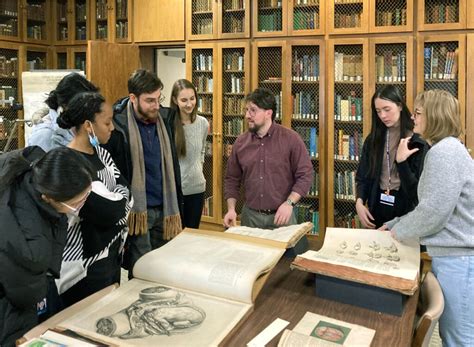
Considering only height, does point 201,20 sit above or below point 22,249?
above

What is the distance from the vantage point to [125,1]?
5.31m

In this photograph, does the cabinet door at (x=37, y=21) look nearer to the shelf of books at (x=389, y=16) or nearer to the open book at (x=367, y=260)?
the shelf of books at (x=389, y=16)

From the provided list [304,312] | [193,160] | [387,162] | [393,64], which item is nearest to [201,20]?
[393,64]

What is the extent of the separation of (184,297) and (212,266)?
0.41 feet

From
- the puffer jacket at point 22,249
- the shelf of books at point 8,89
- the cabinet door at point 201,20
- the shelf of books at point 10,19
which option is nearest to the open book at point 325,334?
the puffer jacket at point 22,249

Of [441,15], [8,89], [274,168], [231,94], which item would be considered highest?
[441,15]

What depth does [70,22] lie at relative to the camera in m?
5.77

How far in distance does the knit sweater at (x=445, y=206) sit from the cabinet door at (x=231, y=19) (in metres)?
3.28

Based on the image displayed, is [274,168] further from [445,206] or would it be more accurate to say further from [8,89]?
[8,89]

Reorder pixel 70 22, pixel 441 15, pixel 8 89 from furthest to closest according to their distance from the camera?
pixel 70 22
pixel 8 89
pixel 441 15

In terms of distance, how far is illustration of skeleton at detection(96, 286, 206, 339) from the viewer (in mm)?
1139

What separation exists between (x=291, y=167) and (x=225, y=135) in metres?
2.29

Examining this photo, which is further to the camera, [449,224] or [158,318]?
[449,224]

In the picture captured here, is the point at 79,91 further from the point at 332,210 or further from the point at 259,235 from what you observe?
the point at 332,210
